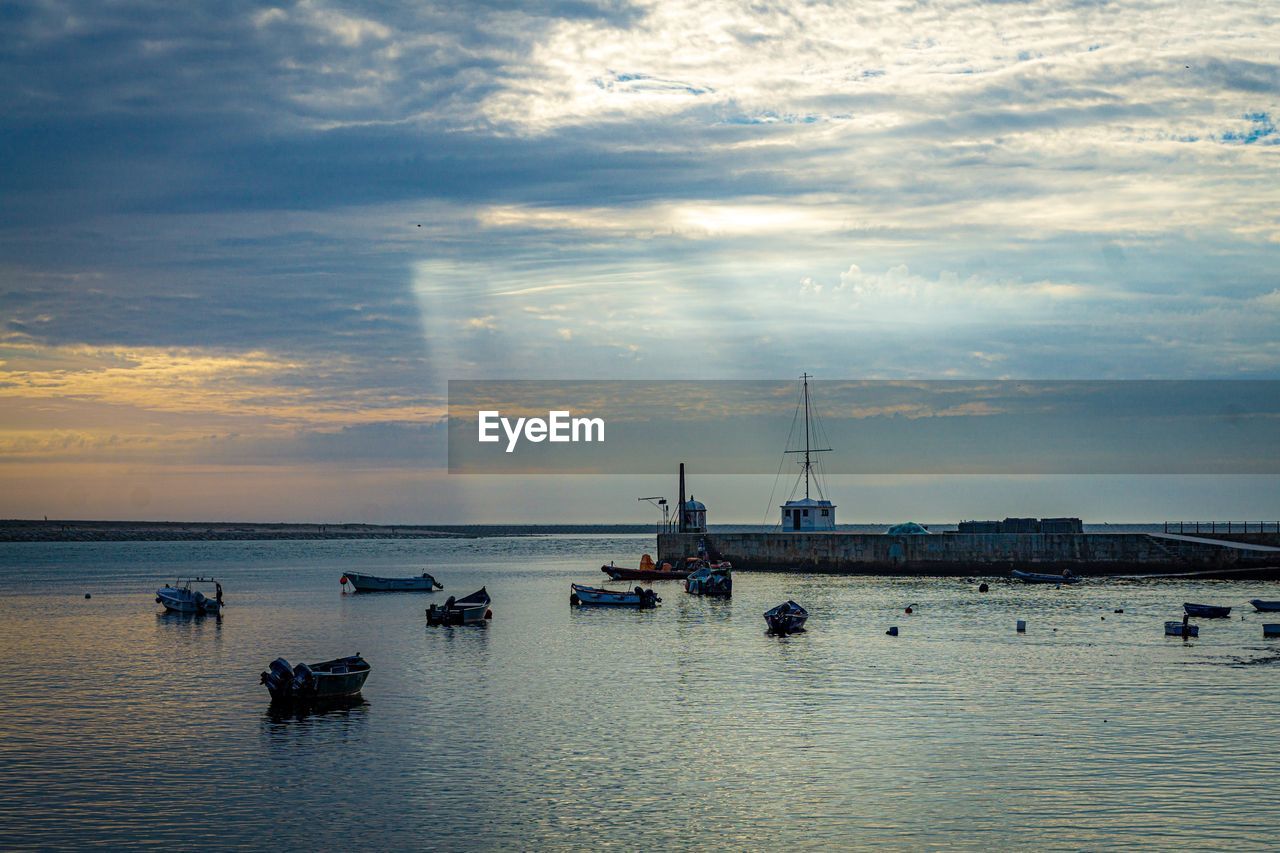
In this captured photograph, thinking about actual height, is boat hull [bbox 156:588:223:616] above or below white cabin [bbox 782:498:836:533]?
below

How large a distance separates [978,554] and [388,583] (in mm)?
51792

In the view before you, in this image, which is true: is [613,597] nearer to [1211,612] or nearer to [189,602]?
[189,602]

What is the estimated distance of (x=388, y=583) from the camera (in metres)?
106

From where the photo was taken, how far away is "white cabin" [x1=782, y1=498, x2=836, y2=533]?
117688 mm

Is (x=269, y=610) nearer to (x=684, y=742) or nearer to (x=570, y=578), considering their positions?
(x=570, y=578)

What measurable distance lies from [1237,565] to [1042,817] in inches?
3008

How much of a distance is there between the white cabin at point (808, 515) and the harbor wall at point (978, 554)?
468 cm

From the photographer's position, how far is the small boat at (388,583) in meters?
103

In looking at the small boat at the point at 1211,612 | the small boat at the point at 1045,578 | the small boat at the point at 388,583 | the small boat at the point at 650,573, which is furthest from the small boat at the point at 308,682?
the small boat at the point at 650,573

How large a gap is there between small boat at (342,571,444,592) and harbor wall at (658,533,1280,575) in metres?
30.3

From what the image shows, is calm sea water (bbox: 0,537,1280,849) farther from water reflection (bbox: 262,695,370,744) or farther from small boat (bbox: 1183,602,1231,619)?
small boat (bbox: 1183,602,1231,619)

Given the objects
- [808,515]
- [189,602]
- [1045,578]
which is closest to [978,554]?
[1045,578]

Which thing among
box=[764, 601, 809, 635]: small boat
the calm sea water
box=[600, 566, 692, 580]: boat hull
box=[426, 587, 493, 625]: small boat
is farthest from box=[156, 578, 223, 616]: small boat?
box=[600, 566, 692, 580]: boat hull

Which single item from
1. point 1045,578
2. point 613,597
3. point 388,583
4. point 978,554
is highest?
point 978,554
